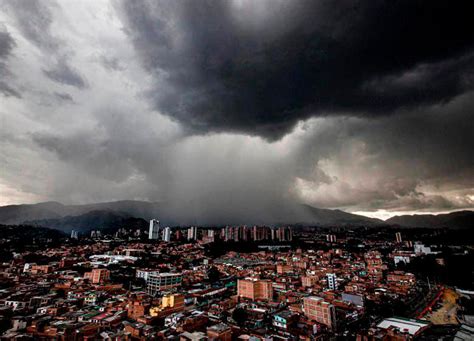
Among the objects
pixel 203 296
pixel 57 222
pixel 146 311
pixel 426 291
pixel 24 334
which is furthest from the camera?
pixel 57 222

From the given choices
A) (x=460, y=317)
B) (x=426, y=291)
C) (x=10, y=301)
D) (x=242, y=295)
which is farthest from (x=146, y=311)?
(x=426, y=291)

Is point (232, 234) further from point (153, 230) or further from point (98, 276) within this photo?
point (98, 276)

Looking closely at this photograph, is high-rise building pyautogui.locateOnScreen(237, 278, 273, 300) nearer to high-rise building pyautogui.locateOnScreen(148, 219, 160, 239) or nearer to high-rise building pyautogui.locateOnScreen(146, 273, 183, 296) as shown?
high-rise building pyautogui.locateOnScreen(146, 273, 183, 296)

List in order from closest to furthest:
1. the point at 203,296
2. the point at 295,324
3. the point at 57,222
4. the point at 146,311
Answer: the point at 295,324 → the point at 146,311 → the point at 203,296 → the point at 57,222

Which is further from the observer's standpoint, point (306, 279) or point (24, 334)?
point (306, 279)

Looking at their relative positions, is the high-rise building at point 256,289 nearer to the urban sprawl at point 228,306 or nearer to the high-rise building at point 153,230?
the urban sprawl at point 228,306

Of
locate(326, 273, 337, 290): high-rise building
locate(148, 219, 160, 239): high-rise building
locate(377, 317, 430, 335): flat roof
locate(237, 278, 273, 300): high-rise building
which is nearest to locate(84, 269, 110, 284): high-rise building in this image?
locate(237, 278, 273, 300): high-rise building

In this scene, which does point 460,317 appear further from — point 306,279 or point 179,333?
point 179,333
